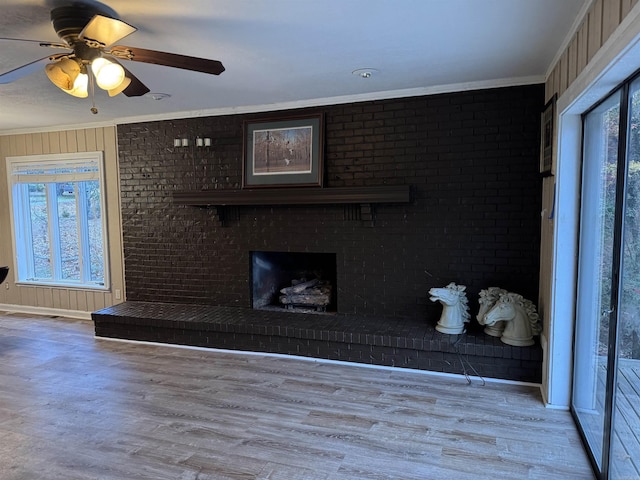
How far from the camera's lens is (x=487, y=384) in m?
3.28

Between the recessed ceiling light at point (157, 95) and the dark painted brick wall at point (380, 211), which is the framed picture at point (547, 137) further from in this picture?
the recessed ceiling light at point (157, 95)

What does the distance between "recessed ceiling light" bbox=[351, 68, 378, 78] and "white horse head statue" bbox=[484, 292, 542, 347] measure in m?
1.99

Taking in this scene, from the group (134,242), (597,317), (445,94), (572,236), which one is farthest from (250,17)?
(134,242)

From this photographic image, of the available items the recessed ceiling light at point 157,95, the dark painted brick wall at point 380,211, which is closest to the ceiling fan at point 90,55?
the recessed ceiling light at point 157,95

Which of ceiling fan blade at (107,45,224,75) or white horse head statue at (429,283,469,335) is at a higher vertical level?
ceiling fan blade at (107,45,224,75)

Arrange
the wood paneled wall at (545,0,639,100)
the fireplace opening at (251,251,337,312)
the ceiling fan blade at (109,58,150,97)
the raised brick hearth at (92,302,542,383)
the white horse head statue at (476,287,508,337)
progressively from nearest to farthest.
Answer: the wood paneled wall at (545,0,639,100) < the ceiling fan blade at (109,58,150,97) < the raised brick hearth at (92,302,542,383) < the white horse head statue at (476,287,508,337) < the fireplace opening at (251,251,337,312)

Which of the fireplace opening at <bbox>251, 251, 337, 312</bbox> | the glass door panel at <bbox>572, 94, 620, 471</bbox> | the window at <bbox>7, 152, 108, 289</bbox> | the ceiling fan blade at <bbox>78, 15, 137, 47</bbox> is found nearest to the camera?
the ceiling fan blade at <bbox>78, 15, 137, 47</bbox>

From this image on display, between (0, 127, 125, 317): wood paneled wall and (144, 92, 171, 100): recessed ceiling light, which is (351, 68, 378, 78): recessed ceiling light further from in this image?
(0, 127, 125, 317): wood paneled wall

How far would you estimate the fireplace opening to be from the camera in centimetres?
450

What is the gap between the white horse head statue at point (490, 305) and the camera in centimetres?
344

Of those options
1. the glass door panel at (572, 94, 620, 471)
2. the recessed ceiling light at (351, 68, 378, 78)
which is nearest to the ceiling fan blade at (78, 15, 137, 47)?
the recessed ceiling light at (351, 68, 378, 78)

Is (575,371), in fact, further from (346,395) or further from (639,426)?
(346,395)

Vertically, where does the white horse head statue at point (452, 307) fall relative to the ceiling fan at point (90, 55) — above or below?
below

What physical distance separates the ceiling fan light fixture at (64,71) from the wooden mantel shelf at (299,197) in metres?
2.11
